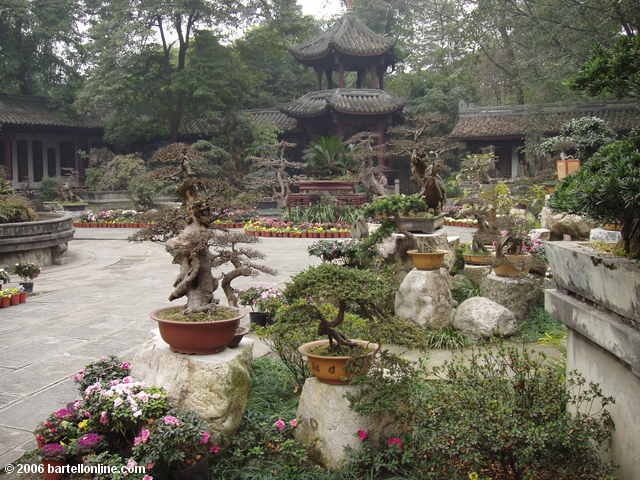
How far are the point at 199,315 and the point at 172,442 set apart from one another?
0.94m

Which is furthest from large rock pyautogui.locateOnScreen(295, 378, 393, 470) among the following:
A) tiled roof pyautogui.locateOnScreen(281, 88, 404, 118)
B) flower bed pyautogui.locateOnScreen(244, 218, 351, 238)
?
tiled roof pyautogui.locateOnScreen(281, 88, 404, 118)

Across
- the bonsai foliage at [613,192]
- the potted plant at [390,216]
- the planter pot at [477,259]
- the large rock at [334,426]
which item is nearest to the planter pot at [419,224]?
the potted plant at [390,216]

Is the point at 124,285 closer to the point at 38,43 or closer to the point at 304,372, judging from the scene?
the point at 304,372

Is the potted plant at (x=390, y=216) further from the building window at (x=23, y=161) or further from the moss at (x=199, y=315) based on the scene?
the building window at (x=23, y=161)

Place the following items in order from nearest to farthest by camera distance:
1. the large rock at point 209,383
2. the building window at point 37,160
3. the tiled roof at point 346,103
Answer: the large rock at point 209,383
the tiled roof at point 346,103
the building window at point 37,160

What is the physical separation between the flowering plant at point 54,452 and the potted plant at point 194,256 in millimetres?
885

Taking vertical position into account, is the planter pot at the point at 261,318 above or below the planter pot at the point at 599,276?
below

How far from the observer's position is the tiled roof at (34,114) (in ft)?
80.0

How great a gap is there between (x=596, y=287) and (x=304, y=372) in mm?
2467

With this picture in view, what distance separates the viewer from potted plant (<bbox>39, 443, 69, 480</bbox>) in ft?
10.6

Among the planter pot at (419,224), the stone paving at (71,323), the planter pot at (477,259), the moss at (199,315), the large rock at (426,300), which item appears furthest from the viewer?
the planter pot at (477,259)

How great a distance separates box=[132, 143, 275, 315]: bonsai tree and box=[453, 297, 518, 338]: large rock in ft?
9.15

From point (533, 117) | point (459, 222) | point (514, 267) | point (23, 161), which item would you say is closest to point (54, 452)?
point (514, 267)

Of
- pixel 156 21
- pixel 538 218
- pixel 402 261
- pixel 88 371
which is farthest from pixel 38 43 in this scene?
pixel 88 371
